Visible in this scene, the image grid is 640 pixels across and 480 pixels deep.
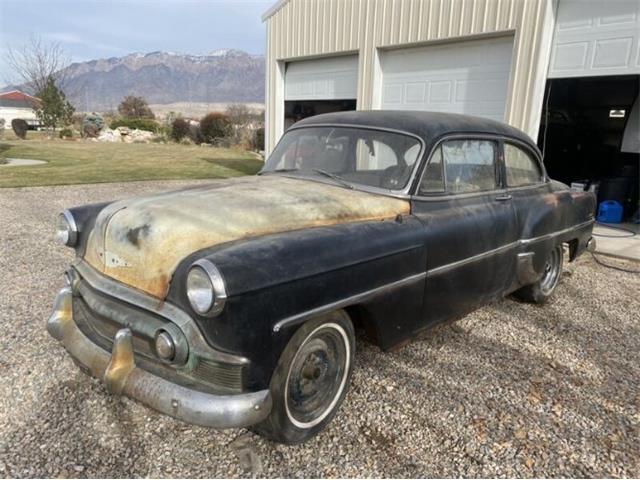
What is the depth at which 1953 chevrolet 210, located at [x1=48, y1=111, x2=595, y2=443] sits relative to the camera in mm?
2062

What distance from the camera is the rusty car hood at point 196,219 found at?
2.31m

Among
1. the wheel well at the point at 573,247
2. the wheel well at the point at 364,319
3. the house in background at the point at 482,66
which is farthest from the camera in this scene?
the house in background at the point at 482,66

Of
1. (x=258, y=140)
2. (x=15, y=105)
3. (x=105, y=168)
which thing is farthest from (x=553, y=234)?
(x=15, y=105)

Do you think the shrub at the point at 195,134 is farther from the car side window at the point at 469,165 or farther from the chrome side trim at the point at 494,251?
the car side window at the point at 469,165

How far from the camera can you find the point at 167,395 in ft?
6.75

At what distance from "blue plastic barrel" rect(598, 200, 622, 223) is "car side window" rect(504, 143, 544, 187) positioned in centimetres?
512

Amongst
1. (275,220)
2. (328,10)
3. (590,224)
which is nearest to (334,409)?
(275,220)

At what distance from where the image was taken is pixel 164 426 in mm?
2527

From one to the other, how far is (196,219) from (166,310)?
53 centimetres

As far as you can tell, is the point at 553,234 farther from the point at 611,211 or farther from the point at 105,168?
the point at 105,168

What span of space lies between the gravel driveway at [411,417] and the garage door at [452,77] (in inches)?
200

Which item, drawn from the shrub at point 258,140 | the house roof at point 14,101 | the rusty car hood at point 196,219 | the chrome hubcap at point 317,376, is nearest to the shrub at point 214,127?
the shrub at point 258,140

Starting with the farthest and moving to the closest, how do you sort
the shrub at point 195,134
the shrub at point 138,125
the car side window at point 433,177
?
1. the shrub at point 138,125
2. the shrub at point 195,134
3. the car side window at point 433,177

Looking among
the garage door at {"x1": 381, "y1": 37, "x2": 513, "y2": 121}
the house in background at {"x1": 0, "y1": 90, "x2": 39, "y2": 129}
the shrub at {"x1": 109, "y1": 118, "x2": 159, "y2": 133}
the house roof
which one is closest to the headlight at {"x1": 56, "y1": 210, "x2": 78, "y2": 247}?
the garage door at {"x1": 381, "y1": 37, "x2": 513, "y2": 121}
